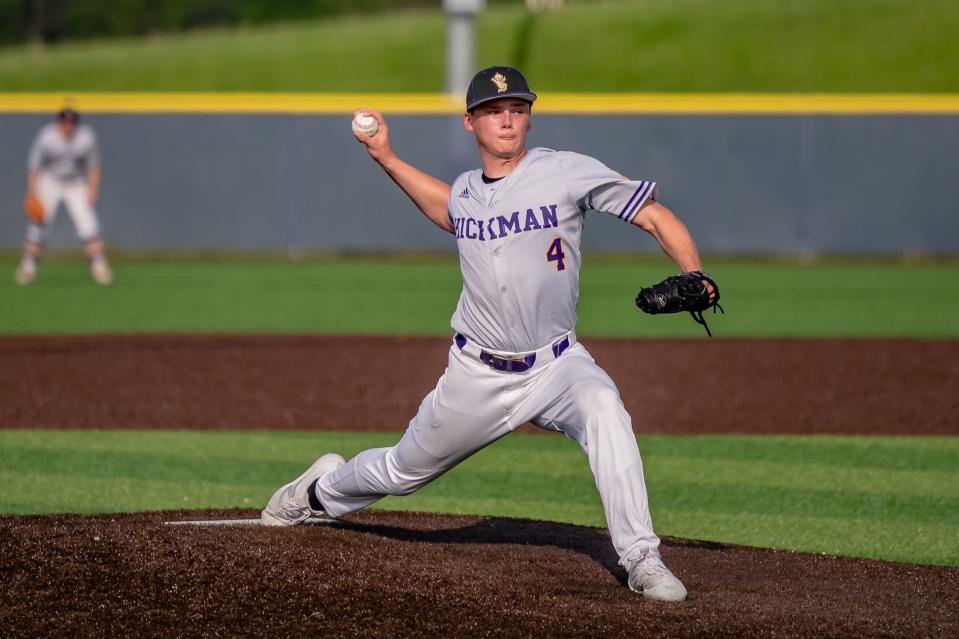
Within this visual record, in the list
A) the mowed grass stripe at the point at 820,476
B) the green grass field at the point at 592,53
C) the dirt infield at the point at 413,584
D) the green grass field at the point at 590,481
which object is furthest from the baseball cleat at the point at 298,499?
the green grass field at the point at 592,53

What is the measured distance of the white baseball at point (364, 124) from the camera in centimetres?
512

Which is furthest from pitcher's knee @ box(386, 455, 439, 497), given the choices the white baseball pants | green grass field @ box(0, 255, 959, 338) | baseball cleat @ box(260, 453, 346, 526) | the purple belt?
the white baseball pants

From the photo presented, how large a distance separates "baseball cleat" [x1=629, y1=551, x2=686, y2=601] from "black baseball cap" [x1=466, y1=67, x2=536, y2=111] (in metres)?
1.59

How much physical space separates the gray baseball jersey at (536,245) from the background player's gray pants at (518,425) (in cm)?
13

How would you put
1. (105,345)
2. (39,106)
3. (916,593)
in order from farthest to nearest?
(39,106)
(105,345)
(916,593)

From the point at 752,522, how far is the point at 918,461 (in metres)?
1.87

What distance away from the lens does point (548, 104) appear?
71.1 ft

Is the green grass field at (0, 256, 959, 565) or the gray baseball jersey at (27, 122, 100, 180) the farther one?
the gray baseball jersey at (27, 122, 100, 180)

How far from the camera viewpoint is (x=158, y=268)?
20.5 m

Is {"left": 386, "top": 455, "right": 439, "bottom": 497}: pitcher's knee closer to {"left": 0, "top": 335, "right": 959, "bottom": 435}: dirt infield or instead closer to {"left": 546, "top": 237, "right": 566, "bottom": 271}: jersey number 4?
{"left": 546, "top": 237, "right": 566, "bottom": 271}: jersey number 4

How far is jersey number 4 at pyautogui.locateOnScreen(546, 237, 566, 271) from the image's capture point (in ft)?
15.5

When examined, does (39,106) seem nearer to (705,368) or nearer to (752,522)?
(705,368)

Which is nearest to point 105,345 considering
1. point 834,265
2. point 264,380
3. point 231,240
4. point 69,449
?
point 264,380

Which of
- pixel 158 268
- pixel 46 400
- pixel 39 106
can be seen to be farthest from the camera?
pixel 39 106
